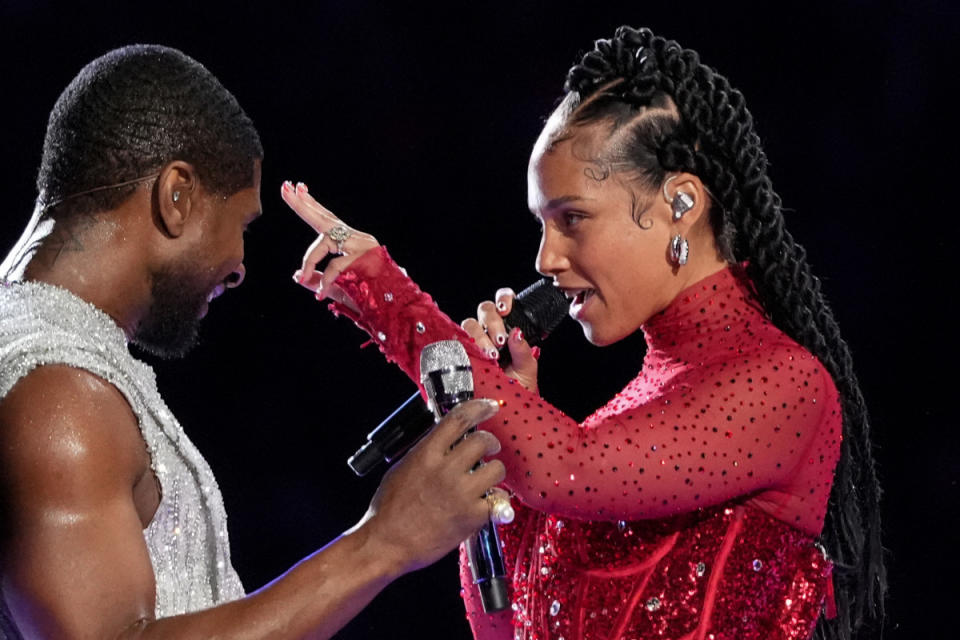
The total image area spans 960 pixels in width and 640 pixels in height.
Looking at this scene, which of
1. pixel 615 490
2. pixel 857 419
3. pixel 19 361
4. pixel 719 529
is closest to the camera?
pixel 19 361

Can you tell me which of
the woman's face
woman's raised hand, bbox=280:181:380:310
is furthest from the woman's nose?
woman's raised hand, bbox=280:181:380:310

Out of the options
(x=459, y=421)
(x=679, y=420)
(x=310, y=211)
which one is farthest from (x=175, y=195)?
(x=679, y=420)

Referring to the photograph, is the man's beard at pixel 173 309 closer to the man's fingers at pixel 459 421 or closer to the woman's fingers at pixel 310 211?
the woman's fingers at pixel 310 211

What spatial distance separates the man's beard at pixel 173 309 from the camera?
5.34 ft

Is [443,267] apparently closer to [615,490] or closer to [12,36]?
[12,36]

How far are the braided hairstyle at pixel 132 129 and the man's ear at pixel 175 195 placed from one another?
0.02m

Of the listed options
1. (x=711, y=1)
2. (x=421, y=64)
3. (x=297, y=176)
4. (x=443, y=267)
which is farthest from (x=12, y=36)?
(x=711, y=1)

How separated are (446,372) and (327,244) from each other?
51cm

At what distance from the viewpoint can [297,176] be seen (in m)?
3.22

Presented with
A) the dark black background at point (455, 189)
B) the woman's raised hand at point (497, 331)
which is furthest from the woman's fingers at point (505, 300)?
the dark black background at point (455, 189)

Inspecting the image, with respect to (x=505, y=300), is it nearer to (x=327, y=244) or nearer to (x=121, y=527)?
(x=327, y=244)

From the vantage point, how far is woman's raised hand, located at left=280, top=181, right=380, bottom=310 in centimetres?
186

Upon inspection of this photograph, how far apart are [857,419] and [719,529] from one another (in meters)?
0.40

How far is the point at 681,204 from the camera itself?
1.78m
